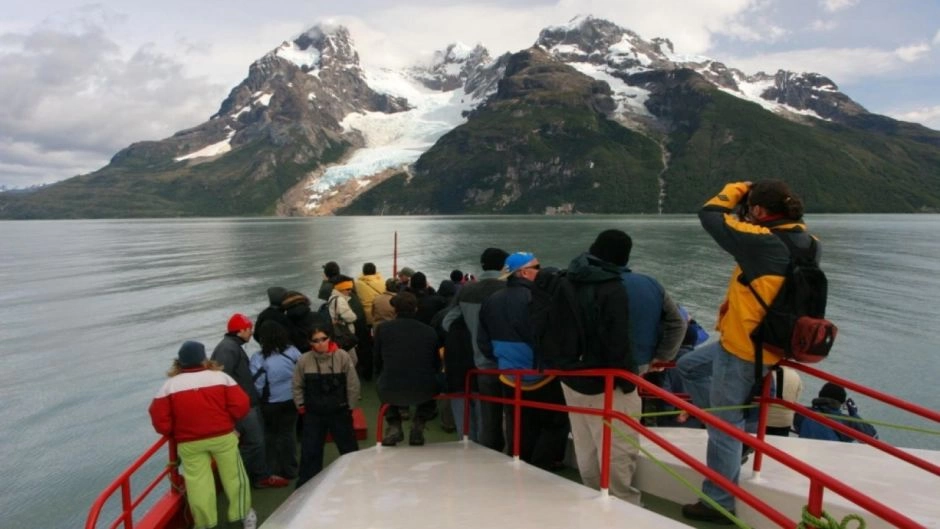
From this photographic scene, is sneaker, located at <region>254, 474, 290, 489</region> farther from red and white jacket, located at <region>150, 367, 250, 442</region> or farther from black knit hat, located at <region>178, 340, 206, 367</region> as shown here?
black knit hat, located at <region>178, 340, 206, 367</region>

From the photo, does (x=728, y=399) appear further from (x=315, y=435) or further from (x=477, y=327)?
(x=315, y=435)

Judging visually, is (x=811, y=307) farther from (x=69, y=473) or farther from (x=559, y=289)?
A: (x=69, y=473)

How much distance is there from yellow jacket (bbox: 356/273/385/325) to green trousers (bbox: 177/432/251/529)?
20.0 ft

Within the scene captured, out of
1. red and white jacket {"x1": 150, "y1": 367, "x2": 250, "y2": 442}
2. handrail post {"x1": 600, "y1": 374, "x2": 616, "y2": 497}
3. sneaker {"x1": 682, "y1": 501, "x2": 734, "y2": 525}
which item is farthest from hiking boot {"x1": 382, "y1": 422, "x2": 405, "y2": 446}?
sneaker {"x1": 682, "y1": 501, "x2": 734, "y2": 525}

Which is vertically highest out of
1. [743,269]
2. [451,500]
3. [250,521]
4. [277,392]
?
[743,269]

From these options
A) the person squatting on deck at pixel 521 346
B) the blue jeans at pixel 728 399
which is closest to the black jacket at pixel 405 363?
the person squatting on deck at pixel 521 346

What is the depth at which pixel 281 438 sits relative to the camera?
7.91 m

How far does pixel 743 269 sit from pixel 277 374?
5498 millimetres

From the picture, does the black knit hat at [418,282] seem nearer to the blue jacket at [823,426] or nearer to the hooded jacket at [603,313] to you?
the hooded jacket at [603,313]

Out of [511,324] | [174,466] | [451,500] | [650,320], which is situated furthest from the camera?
[511,324]

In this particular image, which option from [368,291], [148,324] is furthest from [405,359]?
[148,324]

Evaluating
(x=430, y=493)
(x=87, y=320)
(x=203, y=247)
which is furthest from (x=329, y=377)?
(x=203, y=247)

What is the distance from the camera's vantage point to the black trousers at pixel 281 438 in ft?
25.6

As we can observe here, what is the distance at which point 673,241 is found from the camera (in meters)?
81.2
